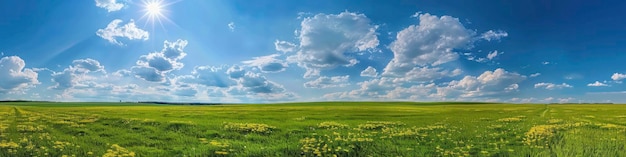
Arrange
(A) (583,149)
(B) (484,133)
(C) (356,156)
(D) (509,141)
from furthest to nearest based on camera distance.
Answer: (B) (484,133) → (D) (509,141) → (A) (583,149) → (C) (356,156)

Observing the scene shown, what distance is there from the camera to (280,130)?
2255 centimetres

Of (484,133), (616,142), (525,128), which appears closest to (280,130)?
(484,133)

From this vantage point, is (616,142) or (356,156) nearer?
(356,156)

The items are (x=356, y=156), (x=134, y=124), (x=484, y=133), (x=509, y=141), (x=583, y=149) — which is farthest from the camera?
(x=134, y=124)

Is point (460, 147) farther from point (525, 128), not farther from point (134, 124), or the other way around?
point (134, 124)

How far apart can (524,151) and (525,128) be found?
7608 millimetres

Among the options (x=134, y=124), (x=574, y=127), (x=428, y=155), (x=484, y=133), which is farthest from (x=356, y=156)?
(x=574, y=127)

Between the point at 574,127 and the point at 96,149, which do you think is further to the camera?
the point at 574,127

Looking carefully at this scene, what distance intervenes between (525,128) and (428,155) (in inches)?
408

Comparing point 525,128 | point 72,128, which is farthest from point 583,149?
point 72,128

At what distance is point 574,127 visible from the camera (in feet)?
82.8

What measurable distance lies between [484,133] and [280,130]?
1041cm

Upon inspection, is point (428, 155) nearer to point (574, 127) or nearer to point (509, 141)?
point (509, 141)

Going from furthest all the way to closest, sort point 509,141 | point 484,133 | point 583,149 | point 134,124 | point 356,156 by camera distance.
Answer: point 134,124, point 484,133, point 509,141, point 583,149, point 356,156
